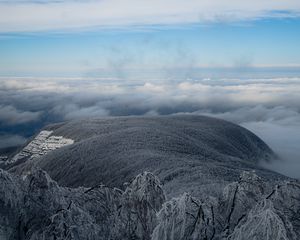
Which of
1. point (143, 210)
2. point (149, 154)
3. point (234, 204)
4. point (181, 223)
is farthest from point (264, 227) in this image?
point (149, 154)

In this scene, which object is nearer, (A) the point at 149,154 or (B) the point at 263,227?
(B) the point at 263,227

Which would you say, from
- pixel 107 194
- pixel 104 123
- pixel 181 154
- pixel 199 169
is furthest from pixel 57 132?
pixel 107 194

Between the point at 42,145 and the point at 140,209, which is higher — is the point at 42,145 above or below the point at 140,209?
below

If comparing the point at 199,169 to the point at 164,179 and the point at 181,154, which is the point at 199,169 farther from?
the point at 181,154

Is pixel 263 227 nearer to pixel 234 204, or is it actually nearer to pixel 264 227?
pixel 264 227

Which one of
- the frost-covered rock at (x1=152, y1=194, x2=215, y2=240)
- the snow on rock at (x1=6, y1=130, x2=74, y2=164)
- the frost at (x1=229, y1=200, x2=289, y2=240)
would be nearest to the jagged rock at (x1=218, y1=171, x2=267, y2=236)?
the frost-covered rock at (x1=152, y1=194, x2=215, y2=240)

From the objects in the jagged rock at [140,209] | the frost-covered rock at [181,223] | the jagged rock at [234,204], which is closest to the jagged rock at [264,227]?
the frost-covered rock at [181,223]

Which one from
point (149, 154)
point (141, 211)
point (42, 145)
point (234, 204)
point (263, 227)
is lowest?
point (42, 145)
